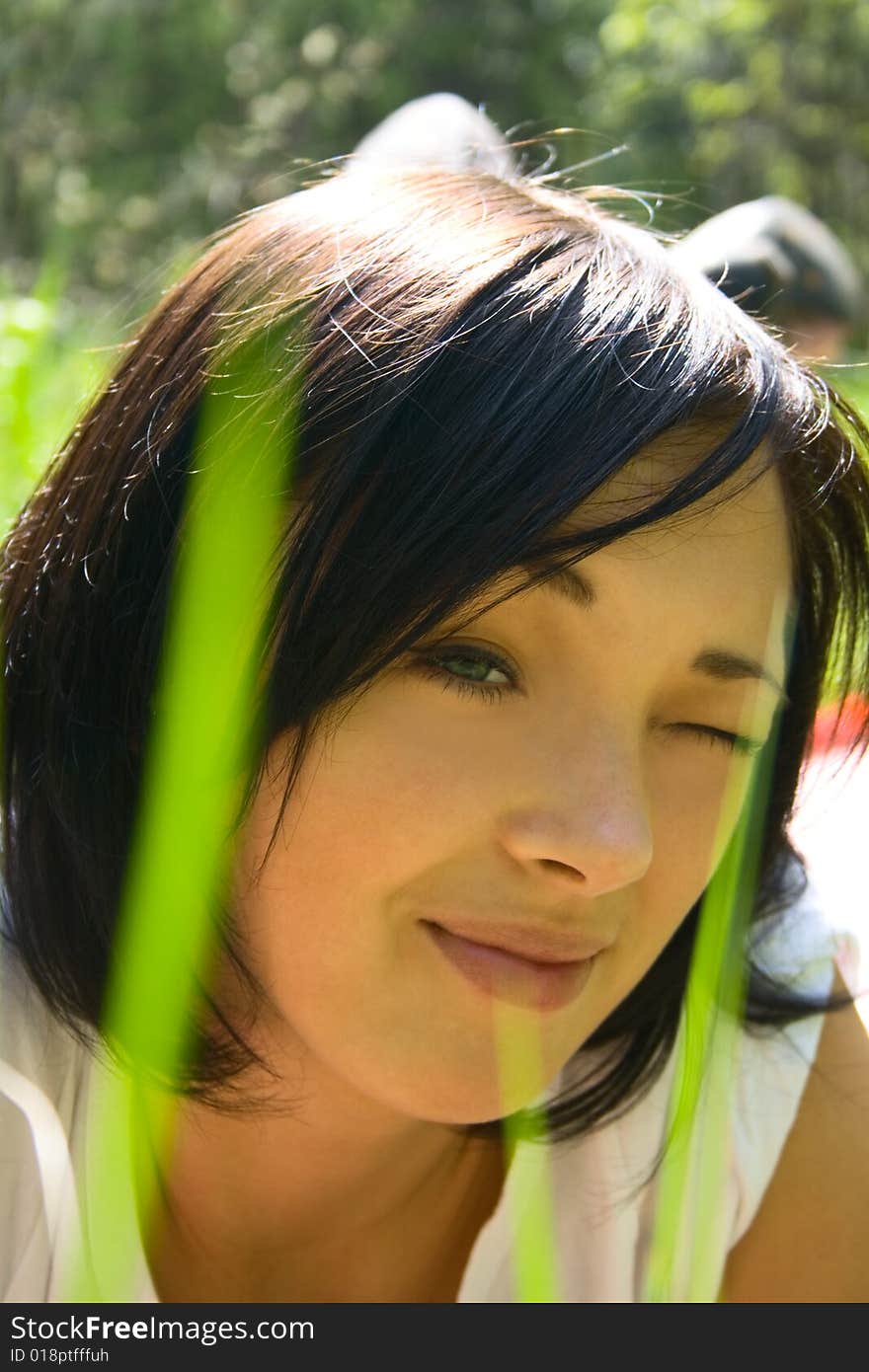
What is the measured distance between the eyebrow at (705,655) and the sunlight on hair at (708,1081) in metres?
0.24

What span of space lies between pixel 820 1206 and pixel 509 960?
68cm

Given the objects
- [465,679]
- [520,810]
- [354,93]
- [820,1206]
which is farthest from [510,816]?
[354,93]

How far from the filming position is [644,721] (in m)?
1.44

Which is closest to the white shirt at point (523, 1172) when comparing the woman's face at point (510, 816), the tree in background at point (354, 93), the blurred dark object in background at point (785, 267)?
the woman's face at point (510, 816)

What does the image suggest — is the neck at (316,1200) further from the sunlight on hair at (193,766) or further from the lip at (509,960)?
the lip at (509,960)

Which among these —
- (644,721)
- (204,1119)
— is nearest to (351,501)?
(644,721)

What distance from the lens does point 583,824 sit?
135cm

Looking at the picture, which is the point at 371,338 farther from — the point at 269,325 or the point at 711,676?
the point at 711,676

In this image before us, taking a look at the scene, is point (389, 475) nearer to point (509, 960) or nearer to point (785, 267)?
point (509, 960)

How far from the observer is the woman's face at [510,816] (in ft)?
4.49

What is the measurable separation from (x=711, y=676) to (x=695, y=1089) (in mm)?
666

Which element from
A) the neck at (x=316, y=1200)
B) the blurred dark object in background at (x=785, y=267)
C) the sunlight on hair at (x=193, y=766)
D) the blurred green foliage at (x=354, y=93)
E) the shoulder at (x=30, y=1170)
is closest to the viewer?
the sunlight on hair at (x=193, y=766)

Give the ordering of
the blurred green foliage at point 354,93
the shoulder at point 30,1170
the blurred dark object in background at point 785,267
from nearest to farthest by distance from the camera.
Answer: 1. the shoulder at point 30,1170
2. the blurred dark object in background at point 785,267
3. the blurred green foliage at point 354,93

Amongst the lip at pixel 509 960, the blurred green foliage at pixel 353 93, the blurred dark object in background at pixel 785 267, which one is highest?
the blurred green foliage at pixel 353 93
